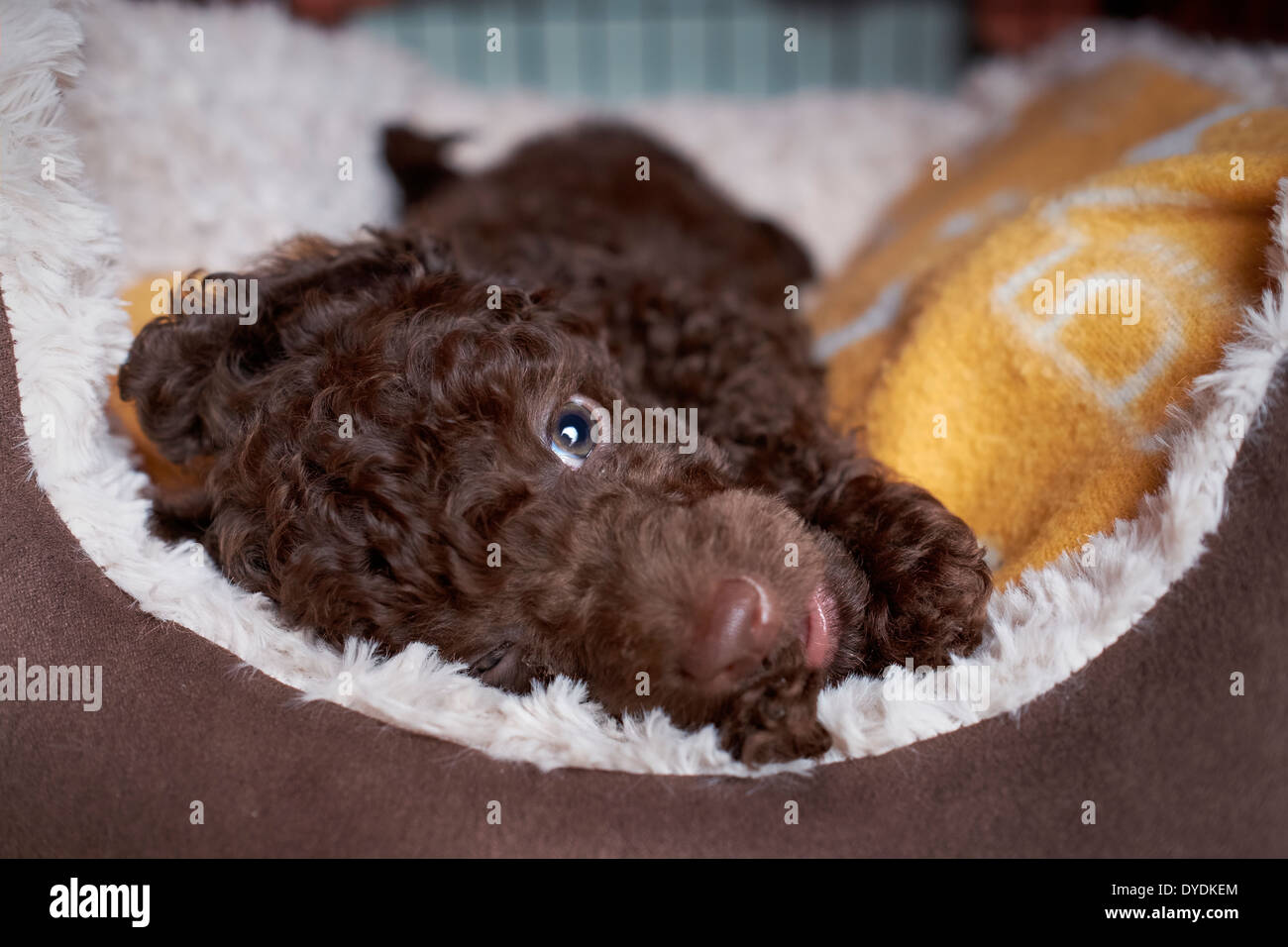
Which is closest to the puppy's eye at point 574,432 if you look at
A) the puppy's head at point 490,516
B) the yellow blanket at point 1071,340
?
the puppy's head at point 490,516

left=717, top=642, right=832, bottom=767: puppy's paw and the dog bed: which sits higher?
the dog bed

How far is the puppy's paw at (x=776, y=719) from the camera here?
147 cm

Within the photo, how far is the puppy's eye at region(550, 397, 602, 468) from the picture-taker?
1.69 meters

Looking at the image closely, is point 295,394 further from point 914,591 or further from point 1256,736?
point 1256,736

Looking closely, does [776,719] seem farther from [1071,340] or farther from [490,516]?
[1071,340]

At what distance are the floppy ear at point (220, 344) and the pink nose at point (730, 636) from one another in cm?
94

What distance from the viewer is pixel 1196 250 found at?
1.85 metres

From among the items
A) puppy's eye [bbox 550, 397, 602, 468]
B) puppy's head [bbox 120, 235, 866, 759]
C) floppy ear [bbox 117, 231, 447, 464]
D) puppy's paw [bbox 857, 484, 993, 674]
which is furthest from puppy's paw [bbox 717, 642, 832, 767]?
floppy ear [bbox 117, 231, 447, 464]

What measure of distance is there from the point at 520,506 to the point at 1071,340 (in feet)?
3.72

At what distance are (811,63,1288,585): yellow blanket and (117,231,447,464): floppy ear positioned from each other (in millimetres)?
1134

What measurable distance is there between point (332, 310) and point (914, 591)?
1.18 meters

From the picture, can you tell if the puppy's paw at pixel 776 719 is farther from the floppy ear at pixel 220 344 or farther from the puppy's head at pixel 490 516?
the floppy ear at pixel 220 344

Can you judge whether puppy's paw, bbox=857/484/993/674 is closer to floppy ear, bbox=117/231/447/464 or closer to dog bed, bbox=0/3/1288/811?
dog bed, bbox=0/3/1288/811

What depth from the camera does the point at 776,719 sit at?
147 cm
